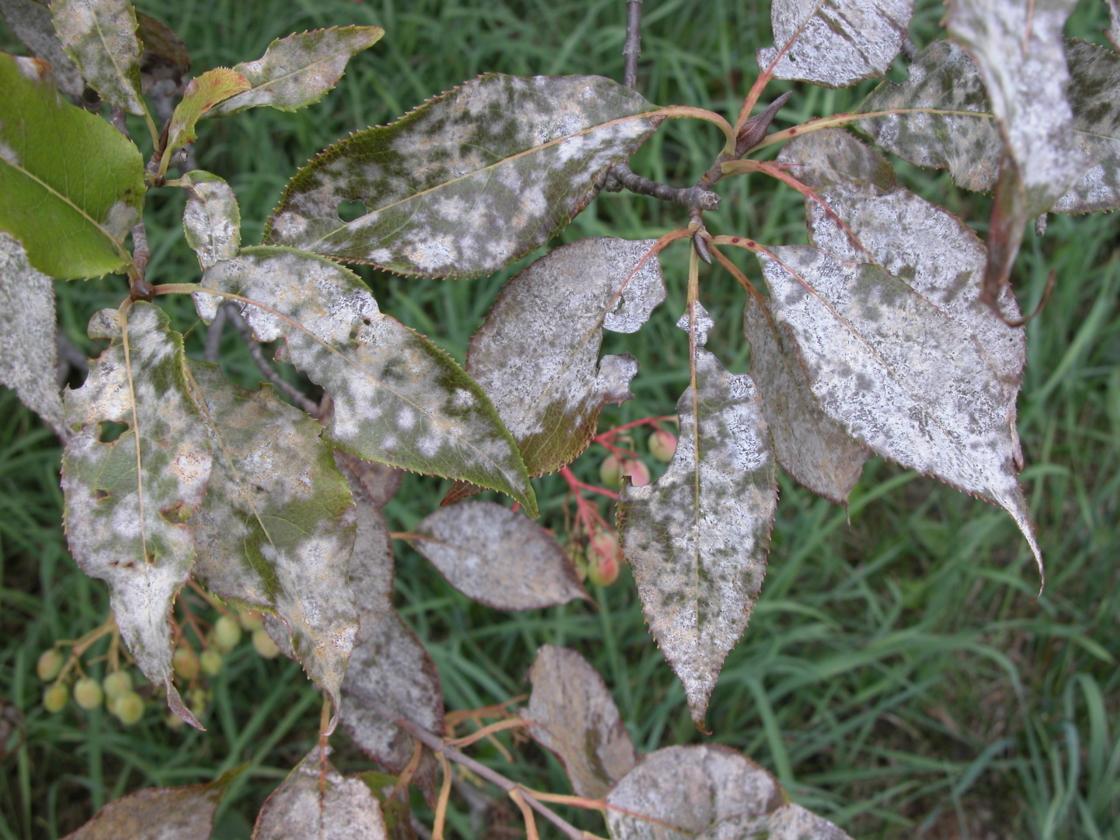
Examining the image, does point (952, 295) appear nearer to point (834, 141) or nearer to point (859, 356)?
point (859, 356)

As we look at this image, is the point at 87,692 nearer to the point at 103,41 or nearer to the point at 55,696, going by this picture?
the point at 55,696

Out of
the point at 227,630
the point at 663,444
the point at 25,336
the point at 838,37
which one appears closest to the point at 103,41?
the point at 25,336

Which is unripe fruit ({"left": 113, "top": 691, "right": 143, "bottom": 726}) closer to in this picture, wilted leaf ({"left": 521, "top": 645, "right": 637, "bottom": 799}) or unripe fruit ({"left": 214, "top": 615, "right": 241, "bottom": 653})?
unripe fruit ({"left": 214, "top": 615, "right": 241, "bottom": 653})

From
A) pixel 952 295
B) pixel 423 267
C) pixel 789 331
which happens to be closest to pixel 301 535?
pixel 423 267

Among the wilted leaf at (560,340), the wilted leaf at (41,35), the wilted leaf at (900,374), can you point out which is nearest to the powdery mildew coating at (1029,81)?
the wilted leaf at (900,374)

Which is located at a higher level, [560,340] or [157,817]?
[560,340]

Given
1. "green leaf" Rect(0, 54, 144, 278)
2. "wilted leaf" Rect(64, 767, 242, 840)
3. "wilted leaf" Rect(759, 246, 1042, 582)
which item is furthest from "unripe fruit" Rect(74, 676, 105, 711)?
"wilted leaf" Rect(759, 246, 1042, 582)

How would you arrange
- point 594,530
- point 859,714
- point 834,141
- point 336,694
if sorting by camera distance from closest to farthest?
point 336,694 < point 834,141 < point 594,530 < point 859,714
